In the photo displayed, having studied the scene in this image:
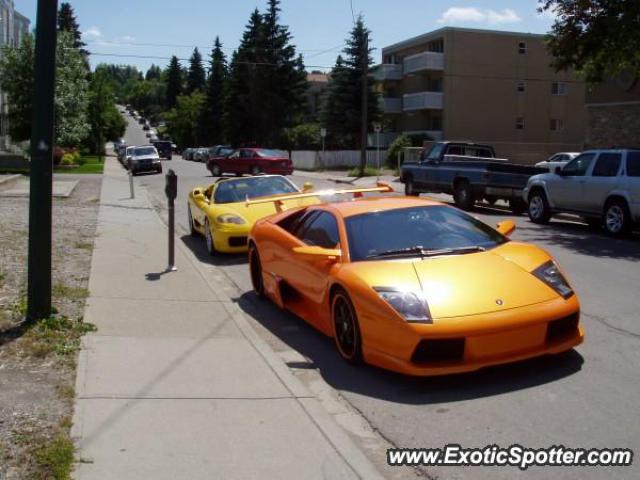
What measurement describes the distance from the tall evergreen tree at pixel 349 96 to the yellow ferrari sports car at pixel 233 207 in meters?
41.3

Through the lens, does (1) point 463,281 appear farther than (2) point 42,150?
No

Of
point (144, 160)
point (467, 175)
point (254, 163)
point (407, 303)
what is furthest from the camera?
point (144, 160)

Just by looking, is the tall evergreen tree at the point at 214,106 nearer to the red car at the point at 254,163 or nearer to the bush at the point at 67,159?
the bush at the point at 67,159

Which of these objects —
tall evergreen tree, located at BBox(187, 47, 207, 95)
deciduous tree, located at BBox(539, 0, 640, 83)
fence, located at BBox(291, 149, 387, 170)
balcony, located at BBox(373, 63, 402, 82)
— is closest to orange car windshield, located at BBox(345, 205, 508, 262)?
deciduous tree, located at BBox(539, 0, 640, 83)

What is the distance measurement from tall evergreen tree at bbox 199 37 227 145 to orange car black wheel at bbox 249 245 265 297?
81.9 m

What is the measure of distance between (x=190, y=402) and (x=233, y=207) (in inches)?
282

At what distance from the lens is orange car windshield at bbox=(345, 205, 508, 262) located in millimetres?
6164

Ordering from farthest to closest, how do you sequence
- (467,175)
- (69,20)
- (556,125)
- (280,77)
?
(69,20)
(280,77)
(556,125)
(467,175)

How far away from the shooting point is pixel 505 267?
5766 mm

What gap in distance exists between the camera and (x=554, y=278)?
5805 millimetres

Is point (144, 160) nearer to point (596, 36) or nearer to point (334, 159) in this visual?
point (334, 159)

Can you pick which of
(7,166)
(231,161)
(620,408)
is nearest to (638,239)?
(620,408)

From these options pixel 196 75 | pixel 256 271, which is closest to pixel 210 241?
pixel 256 271

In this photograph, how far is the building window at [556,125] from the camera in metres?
54.0
